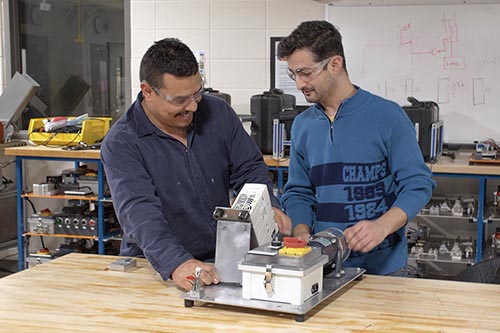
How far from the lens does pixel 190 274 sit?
176 cm

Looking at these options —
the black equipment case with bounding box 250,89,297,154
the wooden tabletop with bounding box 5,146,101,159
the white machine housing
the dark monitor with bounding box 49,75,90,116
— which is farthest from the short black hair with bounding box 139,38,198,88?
the dark monitor with bounding box 49,75,90,116

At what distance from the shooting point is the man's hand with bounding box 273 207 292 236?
1977 mm

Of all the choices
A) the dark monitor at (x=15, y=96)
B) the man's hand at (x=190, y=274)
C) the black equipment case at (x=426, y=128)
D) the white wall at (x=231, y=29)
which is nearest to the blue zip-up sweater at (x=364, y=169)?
the man's hand at (x=190, y=274)

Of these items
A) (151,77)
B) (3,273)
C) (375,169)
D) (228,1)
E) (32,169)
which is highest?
(228,1)

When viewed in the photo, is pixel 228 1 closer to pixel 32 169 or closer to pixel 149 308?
pixel 32 169

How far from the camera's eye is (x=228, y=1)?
472 cm

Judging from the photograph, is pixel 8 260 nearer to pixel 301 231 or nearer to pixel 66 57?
pixel 66 57

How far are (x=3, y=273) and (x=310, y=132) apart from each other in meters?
3.49

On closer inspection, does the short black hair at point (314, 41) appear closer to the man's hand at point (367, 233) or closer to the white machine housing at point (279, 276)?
the man's hand at point (367, 233)

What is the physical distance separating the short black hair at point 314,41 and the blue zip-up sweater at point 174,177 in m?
0.32

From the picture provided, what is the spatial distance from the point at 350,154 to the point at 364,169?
0.06 metres

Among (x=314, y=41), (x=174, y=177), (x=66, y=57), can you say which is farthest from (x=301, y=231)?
(x=66, y=57)

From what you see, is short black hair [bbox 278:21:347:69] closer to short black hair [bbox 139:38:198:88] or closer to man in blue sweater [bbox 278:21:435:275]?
man in blue sweater [bbox 278:21:435:275]

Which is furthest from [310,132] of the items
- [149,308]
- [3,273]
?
[3,273]
